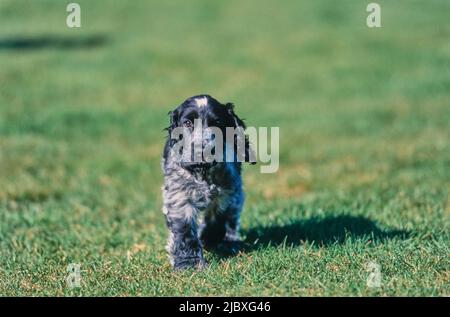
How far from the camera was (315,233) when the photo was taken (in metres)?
7.88

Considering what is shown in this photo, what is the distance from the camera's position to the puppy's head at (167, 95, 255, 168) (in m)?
6.36

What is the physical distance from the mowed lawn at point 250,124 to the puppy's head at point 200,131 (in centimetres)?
104

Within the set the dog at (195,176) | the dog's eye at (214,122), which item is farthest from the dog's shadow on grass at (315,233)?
the dog's eye at (214,122)

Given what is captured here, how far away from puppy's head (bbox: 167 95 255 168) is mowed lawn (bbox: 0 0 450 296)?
1.04 metres

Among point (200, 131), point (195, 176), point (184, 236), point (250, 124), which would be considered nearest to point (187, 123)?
point (200, 131)

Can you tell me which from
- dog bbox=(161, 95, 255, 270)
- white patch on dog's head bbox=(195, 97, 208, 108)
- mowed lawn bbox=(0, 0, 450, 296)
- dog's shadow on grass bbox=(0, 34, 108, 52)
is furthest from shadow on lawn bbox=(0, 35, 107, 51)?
white patch on dog's head bbox=(195, 97, 208, 108)

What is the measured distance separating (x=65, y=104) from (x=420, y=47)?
45.9ft

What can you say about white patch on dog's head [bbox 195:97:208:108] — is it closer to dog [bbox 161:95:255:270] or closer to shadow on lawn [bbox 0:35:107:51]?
dog [bbox 161:95:255:270]

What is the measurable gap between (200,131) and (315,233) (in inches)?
87.8

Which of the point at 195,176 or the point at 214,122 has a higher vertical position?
the point at 214,122

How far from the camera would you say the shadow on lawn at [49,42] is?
91.6 feet

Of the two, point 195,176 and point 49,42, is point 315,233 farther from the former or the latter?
point 49,42

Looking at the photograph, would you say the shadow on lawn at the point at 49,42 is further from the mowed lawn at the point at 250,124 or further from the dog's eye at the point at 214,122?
the dog's eye at the point at 214,122
